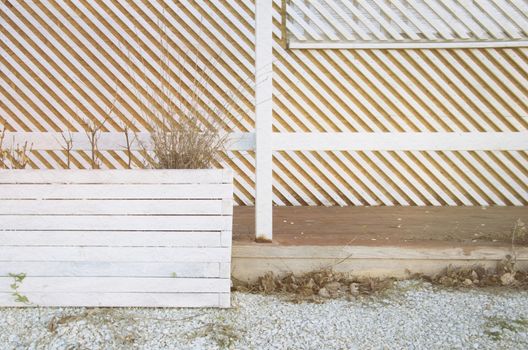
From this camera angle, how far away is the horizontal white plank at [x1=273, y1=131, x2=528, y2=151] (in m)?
2.44

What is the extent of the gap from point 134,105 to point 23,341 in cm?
246

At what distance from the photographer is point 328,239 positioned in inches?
101

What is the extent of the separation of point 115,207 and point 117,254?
0.57ft

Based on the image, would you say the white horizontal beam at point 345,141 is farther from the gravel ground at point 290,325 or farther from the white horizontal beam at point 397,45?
the white horizontal beam at point 397,45

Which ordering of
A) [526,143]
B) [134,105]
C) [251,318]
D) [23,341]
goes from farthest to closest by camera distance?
1. [134,105]
2. [526,143]
3. [251,318]
4. [23,341]

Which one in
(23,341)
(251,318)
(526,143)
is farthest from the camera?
(526,143)

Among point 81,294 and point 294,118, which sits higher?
point 294,118

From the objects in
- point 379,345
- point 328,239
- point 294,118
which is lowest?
point 379,345

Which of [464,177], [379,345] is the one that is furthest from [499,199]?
[379,345]

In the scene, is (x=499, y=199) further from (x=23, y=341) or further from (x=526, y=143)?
(x=23, y=341)

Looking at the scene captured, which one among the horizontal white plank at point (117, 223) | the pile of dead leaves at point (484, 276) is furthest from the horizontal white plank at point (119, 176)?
the pile of dead leaves at point (484, 276)

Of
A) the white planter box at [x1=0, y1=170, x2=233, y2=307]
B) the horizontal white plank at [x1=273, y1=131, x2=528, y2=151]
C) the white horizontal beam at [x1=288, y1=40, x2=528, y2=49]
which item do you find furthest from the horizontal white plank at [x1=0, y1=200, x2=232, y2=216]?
the white horizontal beam at [x1=288, y1=40, x2=528, y2=49]

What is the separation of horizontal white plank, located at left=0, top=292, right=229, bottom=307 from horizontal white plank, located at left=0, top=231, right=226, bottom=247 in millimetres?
187

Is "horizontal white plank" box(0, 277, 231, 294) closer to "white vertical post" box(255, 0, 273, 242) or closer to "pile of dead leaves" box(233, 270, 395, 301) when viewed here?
"pile of dead leaves" box(233, 270, 395, 301)
